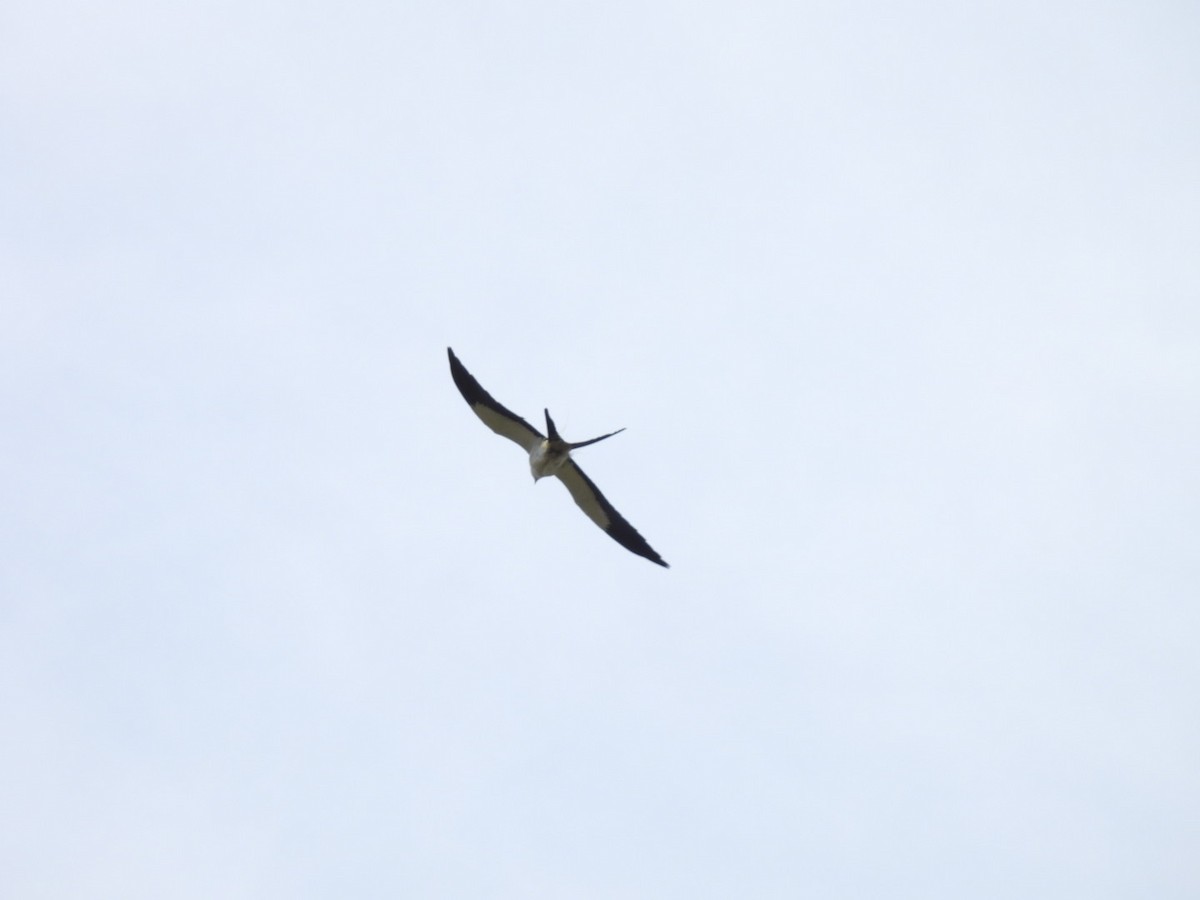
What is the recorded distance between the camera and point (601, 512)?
28781mm

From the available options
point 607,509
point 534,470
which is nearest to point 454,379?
point 534,470

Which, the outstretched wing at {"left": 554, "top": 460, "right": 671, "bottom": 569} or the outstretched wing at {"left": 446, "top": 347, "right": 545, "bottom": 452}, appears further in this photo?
the outstretched wing at {"left": 554, "top": 460, "right": 671, "bottom": 569}

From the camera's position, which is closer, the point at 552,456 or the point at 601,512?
the point at 552,456

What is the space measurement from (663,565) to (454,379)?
19.8ft

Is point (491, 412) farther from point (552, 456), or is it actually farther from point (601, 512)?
point (601, 512)

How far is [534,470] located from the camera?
2755 cm

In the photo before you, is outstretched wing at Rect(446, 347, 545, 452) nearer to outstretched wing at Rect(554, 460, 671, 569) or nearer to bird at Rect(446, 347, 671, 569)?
bird at Rect(446, 347, 671, 569)

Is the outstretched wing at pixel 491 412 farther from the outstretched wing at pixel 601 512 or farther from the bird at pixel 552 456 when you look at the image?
the outstretched wing at pixel 601 512

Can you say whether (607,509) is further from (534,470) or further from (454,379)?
(454,379)

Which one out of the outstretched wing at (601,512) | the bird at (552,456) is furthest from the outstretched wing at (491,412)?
the outstretched wing at (601,512)

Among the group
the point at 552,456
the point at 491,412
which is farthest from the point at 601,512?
the point at 491,412

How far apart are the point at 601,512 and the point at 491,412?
346cm

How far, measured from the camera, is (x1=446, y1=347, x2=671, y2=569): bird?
2705cm

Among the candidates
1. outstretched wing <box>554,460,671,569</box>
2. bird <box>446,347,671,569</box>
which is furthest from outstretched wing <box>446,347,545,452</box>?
outstretched wing <box>554,460,671,569</box>
